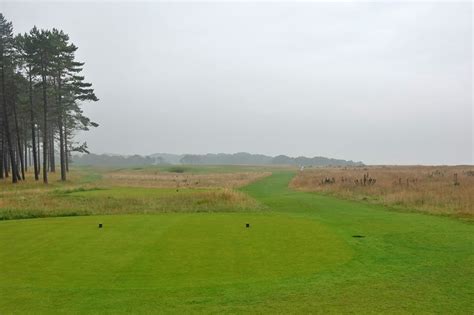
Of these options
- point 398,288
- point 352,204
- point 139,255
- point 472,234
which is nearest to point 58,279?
point 139,255

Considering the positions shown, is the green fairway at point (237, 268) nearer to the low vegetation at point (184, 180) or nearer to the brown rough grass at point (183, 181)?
the low vegetation at point (184, 180)

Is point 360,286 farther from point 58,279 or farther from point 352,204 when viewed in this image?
point 352,204

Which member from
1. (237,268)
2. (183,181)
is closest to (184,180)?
(183,181)

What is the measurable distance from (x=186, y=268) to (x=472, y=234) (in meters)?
9.42

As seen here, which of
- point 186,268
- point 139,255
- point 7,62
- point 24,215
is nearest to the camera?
point 186,268

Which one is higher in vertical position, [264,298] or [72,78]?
[72,78]

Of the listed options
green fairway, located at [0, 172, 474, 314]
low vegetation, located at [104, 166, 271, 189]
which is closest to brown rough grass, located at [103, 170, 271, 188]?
low vegetation, located at [104, 166, 271, 189]

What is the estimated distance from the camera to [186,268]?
932cm

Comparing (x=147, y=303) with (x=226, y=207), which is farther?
(x=226, y=207)

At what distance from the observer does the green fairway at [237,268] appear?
7.05m

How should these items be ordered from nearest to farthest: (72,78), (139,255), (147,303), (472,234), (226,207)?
(147,303)
(139,255)
(472,234)
(226,207)
(72,78)

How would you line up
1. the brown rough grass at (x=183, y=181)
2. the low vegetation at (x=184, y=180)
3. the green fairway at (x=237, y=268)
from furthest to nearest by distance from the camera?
the low vegetation at (x=184, y=180) < the brown rough grass at (x=183, y=181) < the green fairway at (x=237, y=268)

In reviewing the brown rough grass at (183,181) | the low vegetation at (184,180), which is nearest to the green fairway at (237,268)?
the low vegetation at (184,180)

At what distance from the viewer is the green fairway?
7047 millimetres
